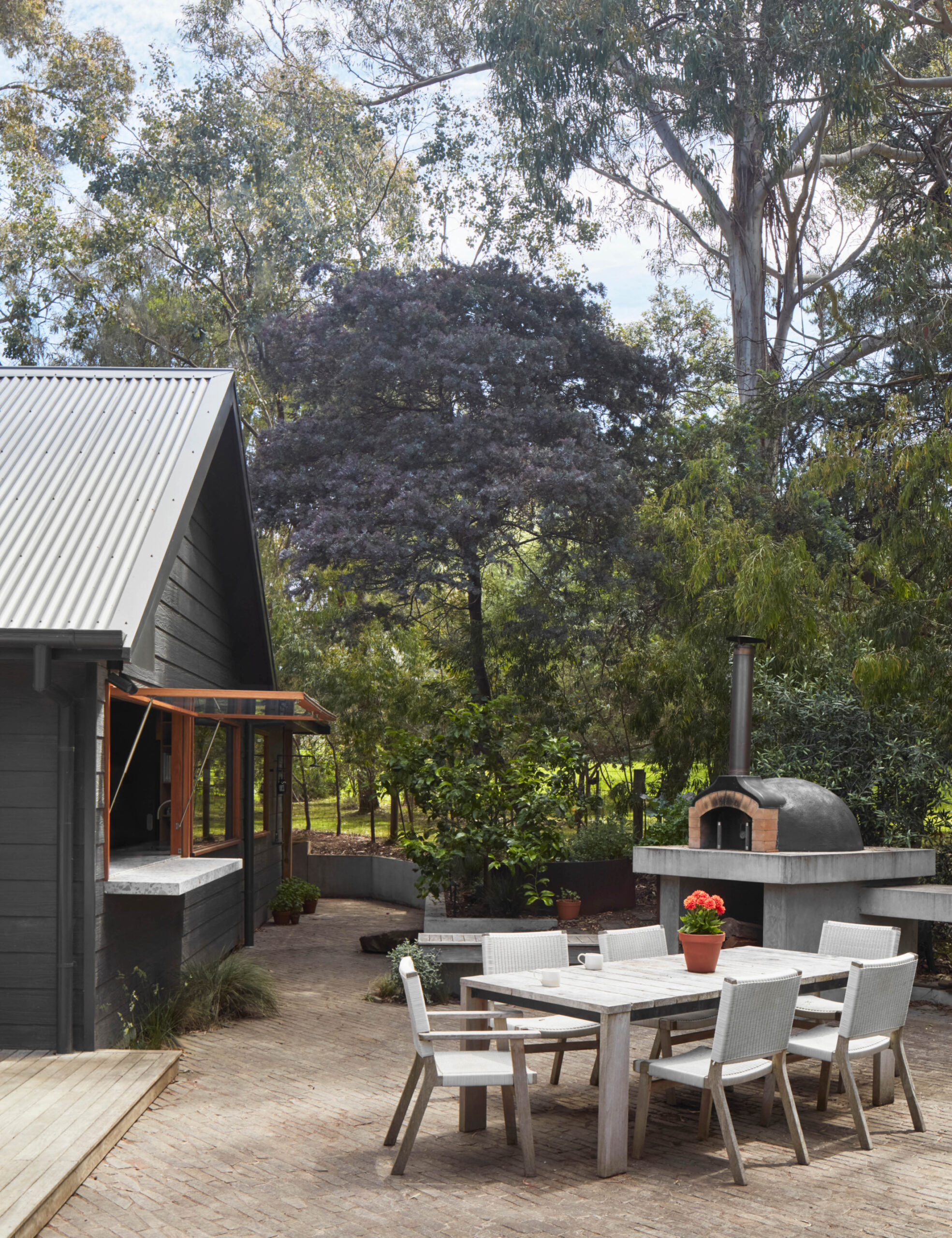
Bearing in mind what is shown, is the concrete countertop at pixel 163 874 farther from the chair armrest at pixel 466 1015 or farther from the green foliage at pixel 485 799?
the green foliage at pixel 485 799

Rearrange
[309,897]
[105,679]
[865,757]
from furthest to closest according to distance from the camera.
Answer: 1. [309,897]
2. [865,757]
3. [105,679]

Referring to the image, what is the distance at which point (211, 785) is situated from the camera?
34.5ft

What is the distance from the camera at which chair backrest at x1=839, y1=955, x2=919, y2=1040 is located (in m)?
5.55

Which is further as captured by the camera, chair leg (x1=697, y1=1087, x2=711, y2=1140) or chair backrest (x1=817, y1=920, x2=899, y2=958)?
chair backrest (x1=817, y1=920, x2=899, y2=958)

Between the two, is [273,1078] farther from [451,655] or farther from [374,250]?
[374,250]

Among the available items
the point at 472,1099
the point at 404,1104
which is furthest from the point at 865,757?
the point at 404,1104

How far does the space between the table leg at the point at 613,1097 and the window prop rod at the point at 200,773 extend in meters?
4.96

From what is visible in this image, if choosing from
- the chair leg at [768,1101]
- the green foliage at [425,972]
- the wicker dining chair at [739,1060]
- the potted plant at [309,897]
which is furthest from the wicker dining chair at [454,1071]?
the potted plant at [309,897]

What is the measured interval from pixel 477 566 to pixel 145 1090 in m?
8.40

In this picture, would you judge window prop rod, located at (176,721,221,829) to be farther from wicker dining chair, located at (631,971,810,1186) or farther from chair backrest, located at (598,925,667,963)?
wicker dining chair, located at (631,971,810,1186)

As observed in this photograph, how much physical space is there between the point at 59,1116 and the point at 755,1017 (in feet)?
10.8

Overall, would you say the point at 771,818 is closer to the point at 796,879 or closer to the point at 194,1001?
the point at 796,879

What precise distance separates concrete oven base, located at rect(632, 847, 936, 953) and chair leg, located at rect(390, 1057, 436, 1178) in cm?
415

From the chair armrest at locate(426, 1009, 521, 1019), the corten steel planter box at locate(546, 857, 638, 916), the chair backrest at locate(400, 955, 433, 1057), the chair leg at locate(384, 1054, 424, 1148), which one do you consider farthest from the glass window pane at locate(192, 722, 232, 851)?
the chair backrest at locate(400, 955, 433, 1057)
